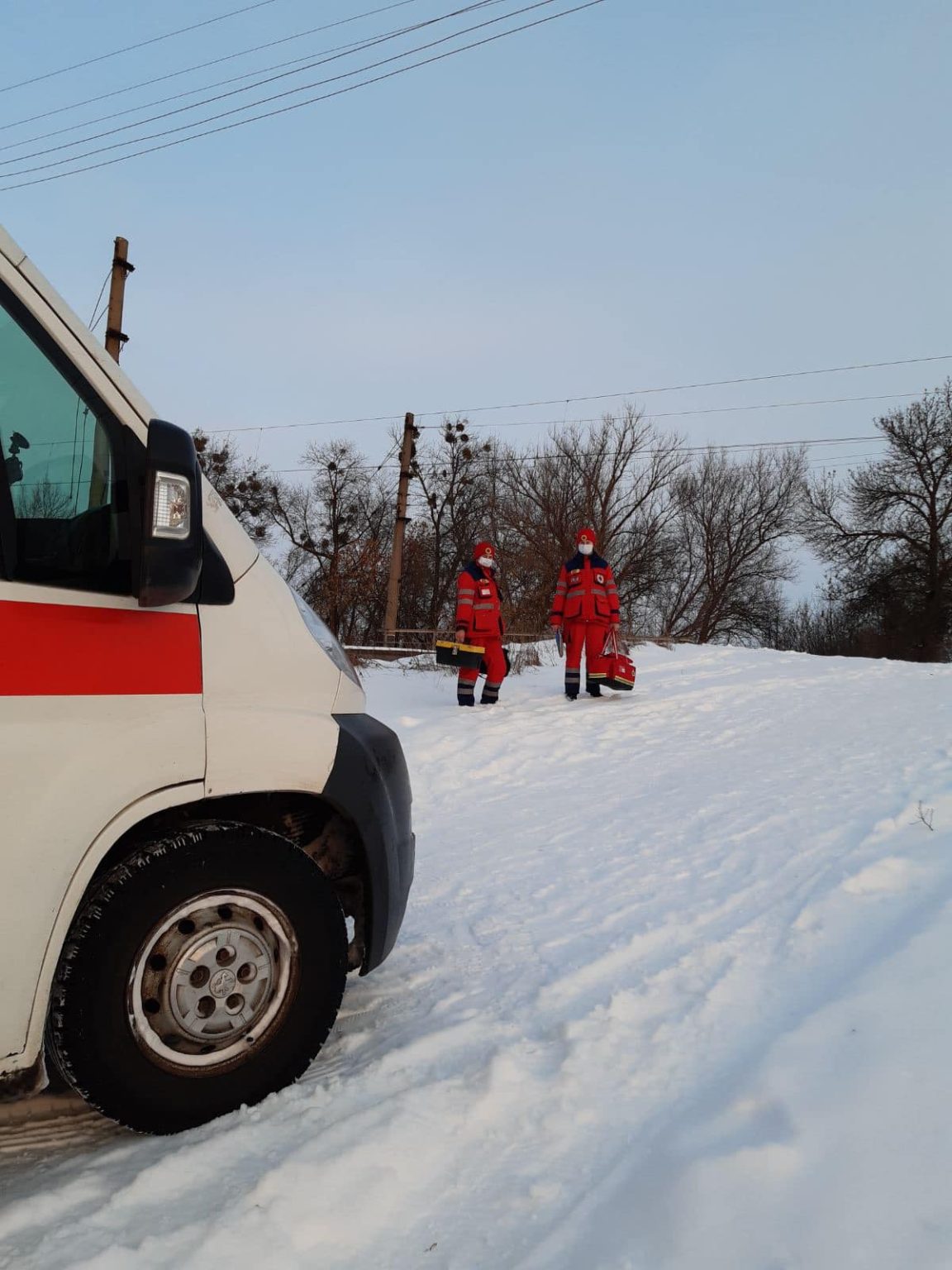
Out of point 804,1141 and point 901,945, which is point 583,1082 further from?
point 901,945

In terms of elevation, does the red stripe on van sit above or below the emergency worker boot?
above

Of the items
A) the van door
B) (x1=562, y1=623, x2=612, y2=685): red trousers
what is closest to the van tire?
the van door

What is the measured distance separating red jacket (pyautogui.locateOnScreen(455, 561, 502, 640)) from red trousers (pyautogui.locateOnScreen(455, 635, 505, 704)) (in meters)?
0.07

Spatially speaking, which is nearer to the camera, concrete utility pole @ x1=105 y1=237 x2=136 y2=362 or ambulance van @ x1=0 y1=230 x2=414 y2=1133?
ambulance van @ x1=0 y1=230 x2=414 y2=1133

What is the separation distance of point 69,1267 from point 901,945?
8.36ft

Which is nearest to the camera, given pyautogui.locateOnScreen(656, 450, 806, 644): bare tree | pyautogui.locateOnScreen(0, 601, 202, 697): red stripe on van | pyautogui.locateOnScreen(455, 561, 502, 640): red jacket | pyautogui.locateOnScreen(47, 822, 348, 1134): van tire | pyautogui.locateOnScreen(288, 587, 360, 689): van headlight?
pyautogui.locateOnScreen(0, 601, 202, 697): red stripe on van

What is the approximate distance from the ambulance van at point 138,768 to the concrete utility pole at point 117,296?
12.8 m

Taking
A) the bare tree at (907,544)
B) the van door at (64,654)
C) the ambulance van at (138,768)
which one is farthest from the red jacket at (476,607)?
the bare tree at (907,544)

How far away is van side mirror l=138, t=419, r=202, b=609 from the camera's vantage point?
2.00 metres

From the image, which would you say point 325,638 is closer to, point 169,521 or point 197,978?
point 169,521

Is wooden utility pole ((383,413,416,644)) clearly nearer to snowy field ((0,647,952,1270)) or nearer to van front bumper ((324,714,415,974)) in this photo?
snowy field ((0,647,952,1270))

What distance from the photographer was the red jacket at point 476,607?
1028cm

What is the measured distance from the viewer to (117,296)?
13766 millimetres

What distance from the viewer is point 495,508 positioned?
3625cm
